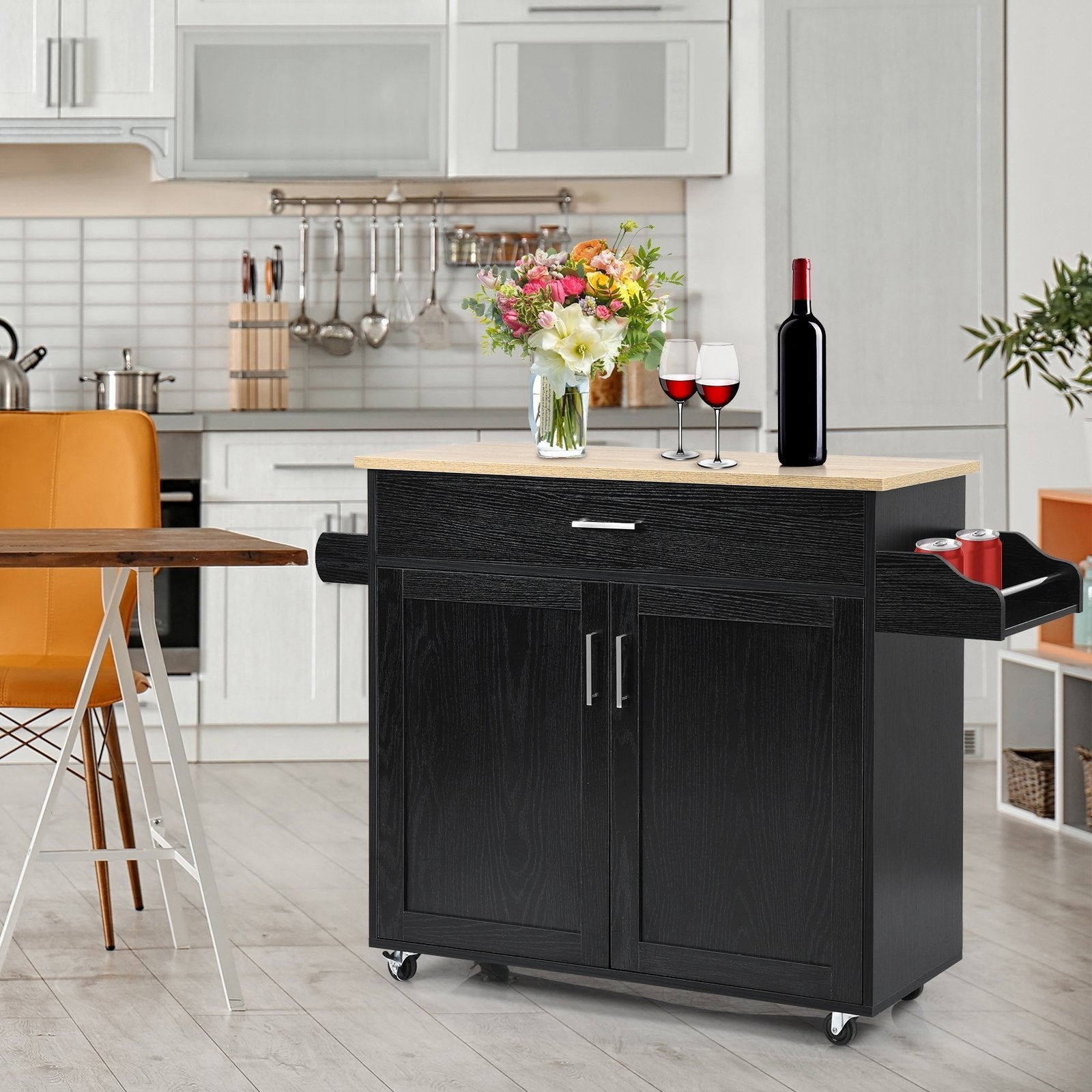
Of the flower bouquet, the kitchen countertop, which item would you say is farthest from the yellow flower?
the kitchen countertop

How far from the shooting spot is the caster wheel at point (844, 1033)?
2.58 m

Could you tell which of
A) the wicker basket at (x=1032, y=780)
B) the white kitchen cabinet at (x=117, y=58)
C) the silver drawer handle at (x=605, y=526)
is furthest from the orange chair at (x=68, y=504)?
the wicker basket at (x=1032, y=780)

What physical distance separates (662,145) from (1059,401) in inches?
52.4

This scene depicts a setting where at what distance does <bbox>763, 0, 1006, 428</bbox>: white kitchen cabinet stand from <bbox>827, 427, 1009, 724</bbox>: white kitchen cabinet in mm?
42

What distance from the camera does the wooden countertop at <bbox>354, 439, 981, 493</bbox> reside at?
2488 mm

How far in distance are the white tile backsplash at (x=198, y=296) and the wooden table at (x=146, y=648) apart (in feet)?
7.37

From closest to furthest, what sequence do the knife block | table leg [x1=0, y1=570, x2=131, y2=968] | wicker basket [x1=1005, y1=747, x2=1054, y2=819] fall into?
1. table leg [x1=0, y1=570, x2=131, y2=968]
2. wicker basket [x1=1005, y1=747, x2=1054, y2=819]
3. the knife block

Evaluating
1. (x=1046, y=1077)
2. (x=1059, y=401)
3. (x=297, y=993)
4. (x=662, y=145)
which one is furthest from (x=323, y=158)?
(x=1046, y=1077)

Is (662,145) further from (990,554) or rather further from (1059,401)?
(990,554)

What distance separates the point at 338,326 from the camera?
503cm

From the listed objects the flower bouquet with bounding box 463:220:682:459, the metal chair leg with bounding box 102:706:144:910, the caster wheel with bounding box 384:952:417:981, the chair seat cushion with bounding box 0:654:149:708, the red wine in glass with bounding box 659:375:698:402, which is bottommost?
the caster wheel with bounding box 384:952:417:981

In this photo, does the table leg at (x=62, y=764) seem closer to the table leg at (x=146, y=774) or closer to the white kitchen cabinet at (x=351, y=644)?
the table leg at (x=146, y=774)

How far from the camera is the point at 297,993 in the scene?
9.22ft

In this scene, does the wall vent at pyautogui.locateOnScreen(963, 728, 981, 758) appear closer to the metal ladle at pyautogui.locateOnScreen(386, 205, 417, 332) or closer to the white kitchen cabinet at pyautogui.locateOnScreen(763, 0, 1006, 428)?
the white kitchen cabinet at pyautogui.locateOnScreen(763, 0, 1006, 428)
